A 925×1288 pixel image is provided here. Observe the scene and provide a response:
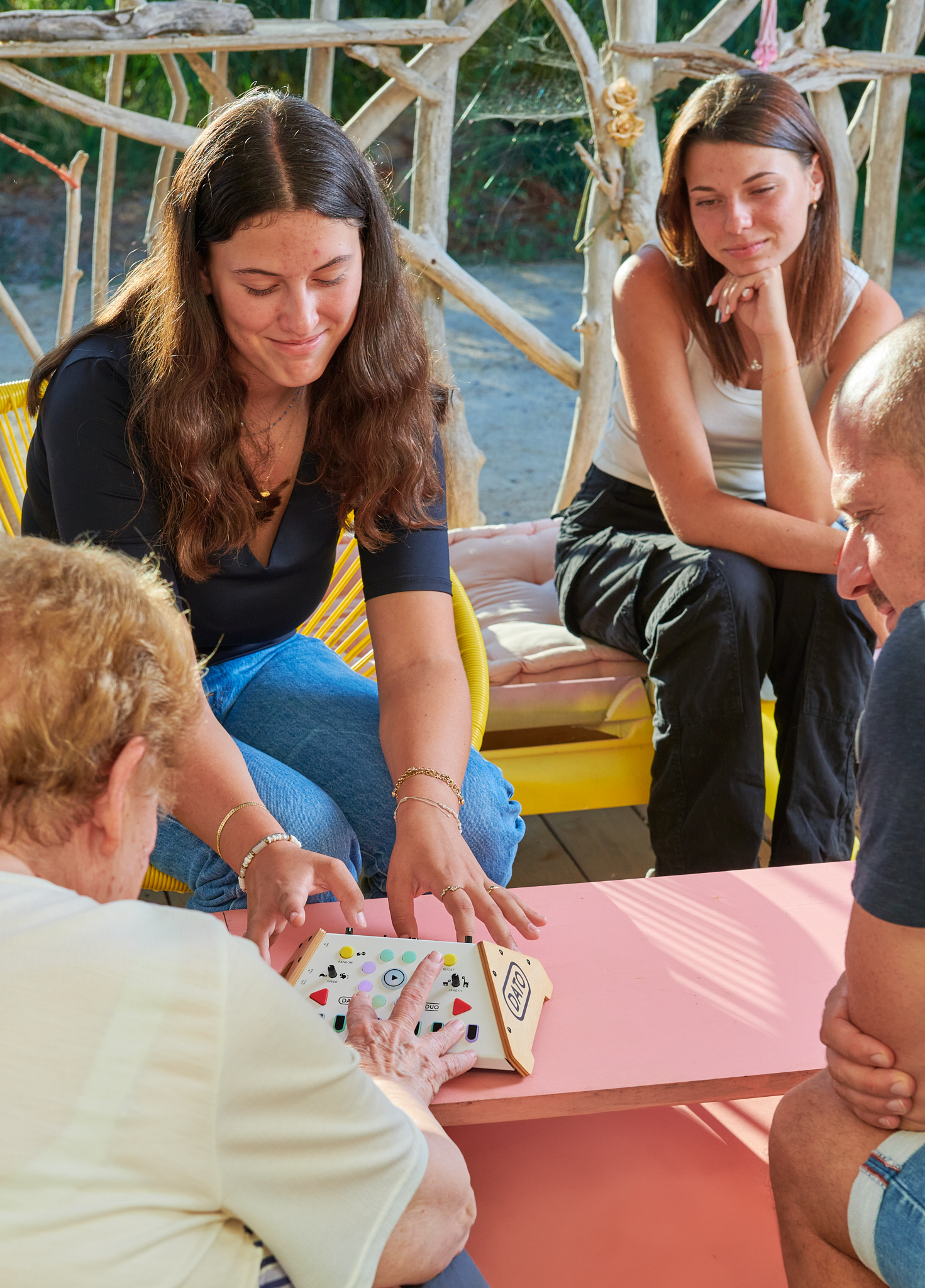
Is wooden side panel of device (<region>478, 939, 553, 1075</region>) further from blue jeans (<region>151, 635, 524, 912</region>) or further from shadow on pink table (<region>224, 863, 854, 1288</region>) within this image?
blue jeans (<region>151, 635, 524, 912</region>)

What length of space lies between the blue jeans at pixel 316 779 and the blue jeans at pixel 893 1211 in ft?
2.36

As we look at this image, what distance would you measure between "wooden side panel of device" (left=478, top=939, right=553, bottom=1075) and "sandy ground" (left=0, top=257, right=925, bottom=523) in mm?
4486

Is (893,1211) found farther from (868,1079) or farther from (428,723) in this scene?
(428,723)

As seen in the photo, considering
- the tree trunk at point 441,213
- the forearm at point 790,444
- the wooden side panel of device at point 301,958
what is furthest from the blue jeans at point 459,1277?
the tree trunk at point 441,213

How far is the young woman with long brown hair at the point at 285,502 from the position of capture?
53.2 inches

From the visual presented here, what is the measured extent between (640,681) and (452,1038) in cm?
118

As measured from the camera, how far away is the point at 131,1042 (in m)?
0.63

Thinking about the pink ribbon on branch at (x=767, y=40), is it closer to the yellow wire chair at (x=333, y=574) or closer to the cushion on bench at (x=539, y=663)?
the cushion on bench at (x=539, y=663)

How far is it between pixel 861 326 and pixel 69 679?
176 centimetres

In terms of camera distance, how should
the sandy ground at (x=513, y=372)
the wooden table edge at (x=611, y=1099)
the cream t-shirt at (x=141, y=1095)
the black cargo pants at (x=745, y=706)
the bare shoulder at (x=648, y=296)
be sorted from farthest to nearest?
the sandy ground at (x=513, y=372), the bare shoulder at (x=648, y=296), the black cargo pants at (x=745, y=706), the wooden table edge at (x=611, y=1099), the cream t-shirt at (x=141, y=1095)

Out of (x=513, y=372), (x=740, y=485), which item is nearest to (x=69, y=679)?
(x=740, y=485)

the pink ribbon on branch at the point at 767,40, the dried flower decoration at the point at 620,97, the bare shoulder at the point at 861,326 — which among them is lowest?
the bare shoulder at the point at 861,326

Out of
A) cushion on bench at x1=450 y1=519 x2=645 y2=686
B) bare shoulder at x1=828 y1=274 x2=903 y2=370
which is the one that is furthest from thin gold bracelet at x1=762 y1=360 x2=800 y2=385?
cushion on bench at x1=450 y1=519 x2=645 y2=686

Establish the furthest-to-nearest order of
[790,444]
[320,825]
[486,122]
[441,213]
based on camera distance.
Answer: [486,122], [441,213], [790,444], [320,825]
